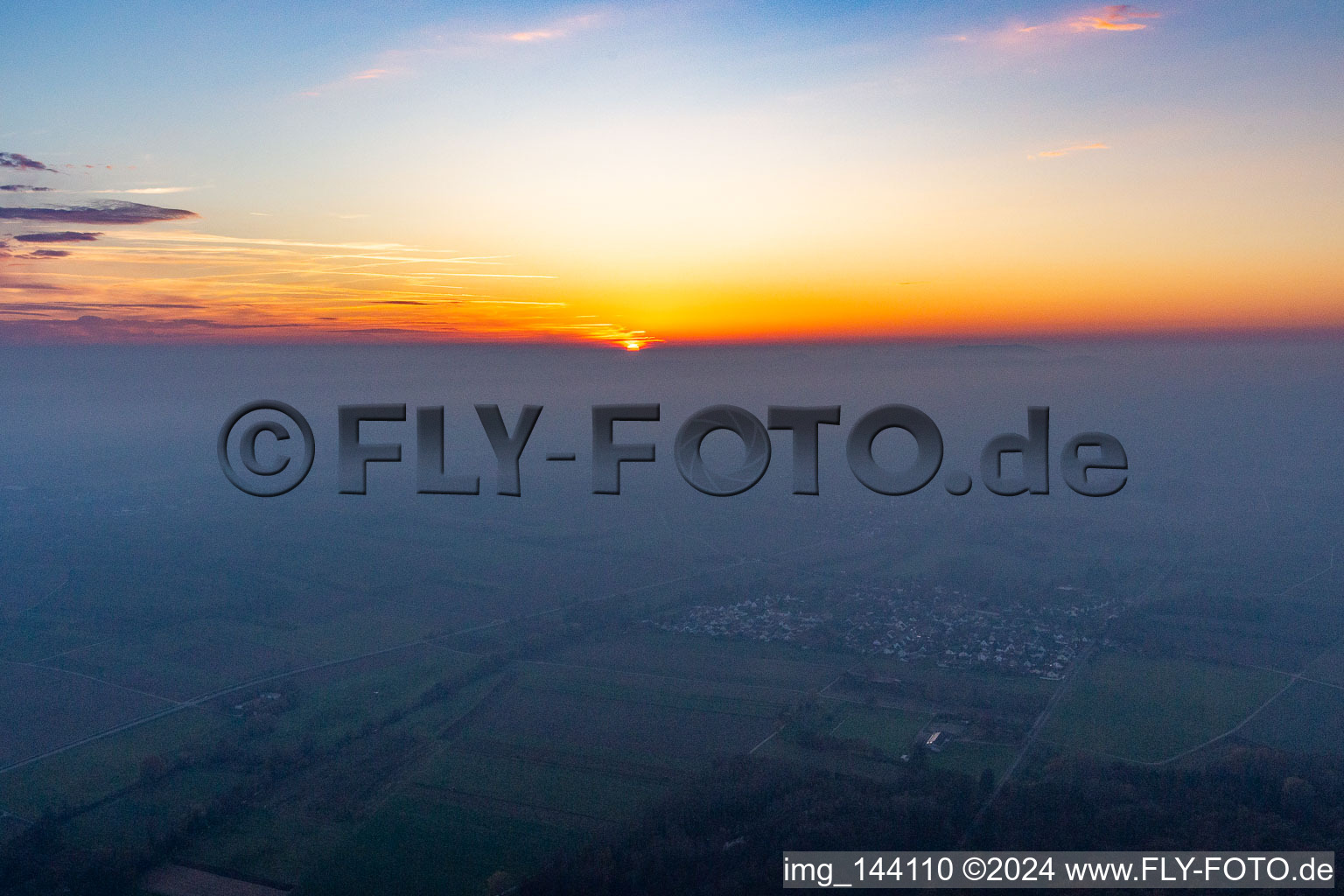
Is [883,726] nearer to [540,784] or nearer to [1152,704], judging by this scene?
[1152,704]

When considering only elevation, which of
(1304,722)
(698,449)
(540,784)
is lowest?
(540,784)

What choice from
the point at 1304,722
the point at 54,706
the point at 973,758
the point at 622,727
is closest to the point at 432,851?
the point at 622,727

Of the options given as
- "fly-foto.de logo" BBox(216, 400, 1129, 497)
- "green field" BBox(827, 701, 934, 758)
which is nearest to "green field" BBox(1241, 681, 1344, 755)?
"green field" BBox(827, 701, 934, 758)

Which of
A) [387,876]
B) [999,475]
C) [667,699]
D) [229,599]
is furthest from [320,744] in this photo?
[999,475]

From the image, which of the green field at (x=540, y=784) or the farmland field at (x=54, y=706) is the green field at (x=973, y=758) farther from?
the farmland field at (x=54, y=706)

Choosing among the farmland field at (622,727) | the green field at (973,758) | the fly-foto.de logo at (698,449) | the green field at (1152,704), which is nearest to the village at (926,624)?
the green field at (1152,704)
